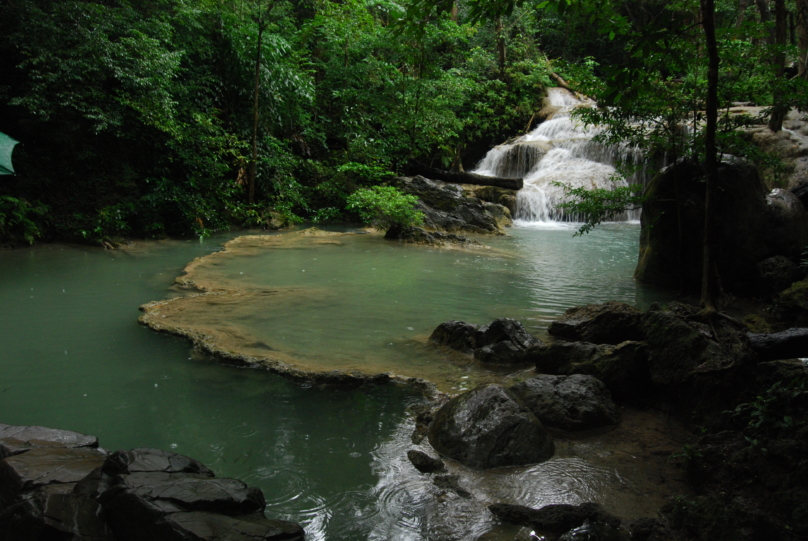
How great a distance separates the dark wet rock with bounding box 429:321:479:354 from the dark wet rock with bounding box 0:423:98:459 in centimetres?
316

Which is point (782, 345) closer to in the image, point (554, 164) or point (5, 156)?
point (5, 156)

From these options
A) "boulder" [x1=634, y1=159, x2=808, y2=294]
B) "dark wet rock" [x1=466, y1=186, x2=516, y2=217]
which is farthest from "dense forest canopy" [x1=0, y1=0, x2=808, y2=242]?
"dark wet rock" [x1=466, y1=186, x2=516, y2=217]

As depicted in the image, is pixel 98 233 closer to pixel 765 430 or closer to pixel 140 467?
pixel 140 467

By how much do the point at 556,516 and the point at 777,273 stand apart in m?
6.24

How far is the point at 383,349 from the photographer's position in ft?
17.3

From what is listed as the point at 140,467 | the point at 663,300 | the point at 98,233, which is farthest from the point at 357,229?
the point at 140,467

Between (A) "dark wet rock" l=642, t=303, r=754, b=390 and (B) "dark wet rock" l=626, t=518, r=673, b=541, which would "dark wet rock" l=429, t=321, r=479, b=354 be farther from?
(B) "dark wet rock" l=626, t=518, r=673, b=541

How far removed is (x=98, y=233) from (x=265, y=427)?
9311 millimetres

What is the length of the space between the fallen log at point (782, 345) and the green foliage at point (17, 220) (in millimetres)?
11930

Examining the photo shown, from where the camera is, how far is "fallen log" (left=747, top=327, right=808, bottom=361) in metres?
3.93

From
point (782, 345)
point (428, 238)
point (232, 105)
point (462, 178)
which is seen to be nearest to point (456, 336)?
point (782, 345)

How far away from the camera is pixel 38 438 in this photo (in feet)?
10.2

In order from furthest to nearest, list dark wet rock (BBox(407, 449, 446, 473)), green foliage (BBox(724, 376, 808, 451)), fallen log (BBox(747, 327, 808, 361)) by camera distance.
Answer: fallen log (BBox(747, 327, 808, 361)), dark wet rock (BBox(407, 449, 446, 473)), green foliage (BBox(724, 376, 808, 451))

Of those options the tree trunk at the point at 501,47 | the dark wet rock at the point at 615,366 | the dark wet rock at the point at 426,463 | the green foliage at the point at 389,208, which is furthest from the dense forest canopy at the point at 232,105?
the tree trunk at the point at 501,47
